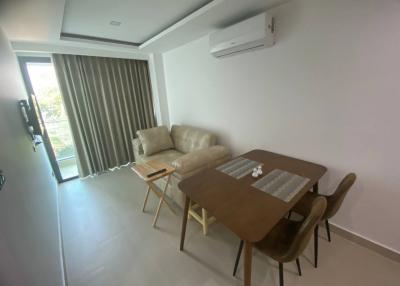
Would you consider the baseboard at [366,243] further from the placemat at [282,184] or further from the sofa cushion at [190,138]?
the sofa cushion at [190,138]

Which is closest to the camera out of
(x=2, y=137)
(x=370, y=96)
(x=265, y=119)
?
(x=2, y=137)

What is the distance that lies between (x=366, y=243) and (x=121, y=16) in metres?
3.59

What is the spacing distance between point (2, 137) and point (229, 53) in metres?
2.29

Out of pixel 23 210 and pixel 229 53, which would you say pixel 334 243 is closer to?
pixel 229 53

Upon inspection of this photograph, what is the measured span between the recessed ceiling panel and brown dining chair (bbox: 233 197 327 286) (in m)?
2.21

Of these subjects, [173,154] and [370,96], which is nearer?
[370,96]

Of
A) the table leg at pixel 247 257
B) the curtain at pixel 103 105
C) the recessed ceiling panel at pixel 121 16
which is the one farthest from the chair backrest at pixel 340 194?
the curtain at pixel 103 105

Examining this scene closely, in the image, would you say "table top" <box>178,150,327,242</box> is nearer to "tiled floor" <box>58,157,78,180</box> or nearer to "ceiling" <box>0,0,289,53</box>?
"ceiling" <box>0,0,289,53</box>

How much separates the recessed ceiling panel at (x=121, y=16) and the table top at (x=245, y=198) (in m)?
1.87

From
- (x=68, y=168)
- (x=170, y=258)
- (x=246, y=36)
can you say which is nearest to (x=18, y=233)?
(x=170, y=258)

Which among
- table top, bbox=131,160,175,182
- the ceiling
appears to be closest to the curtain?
the ceiling

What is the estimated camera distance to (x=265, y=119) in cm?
223

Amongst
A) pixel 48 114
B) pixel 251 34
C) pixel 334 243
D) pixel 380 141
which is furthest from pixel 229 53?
pixel 48 114

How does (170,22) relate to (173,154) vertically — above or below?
above
